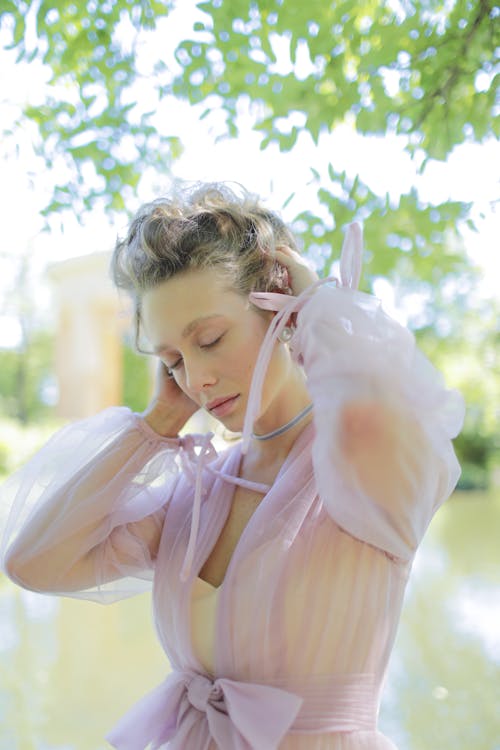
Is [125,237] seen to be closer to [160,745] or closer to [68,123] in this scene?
[160,745]

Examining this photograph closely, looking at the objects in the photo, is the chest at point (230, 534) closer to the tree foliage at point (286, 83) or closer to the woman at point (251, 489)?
the woman at point (251, 489)

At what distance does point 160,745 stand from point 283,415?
545 millimetres

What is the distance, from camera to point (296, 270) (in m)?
1.16

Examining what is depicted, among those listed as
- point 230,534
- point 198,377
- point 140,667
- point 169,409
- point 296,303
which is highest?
point 296,303

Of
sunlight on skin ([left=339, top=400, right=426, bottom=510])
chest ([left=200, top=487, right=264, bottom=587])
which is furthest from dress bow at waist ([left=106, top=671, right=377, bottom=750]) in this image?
sunlight on skin ([left=339, top=400, right=426, bottom=510])

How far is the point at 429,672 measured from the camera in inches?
176

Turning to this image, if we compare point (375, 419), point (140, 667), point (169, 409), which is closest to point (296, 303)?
point (375, 419)

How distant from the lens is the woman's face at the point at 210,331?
3.69 feet

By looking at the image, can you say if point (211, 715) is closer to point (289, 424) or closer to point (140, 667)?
point (289, 424)

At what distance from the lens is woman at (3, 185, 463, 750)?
897mm

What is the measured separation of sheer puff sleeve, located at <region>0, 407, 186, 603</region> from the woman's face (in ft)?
0.62

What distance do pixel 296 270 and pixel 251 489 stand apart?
35 centimetres

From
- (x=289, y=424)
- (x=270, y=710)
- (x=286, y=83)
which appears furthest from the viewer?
(x=286, y=83)

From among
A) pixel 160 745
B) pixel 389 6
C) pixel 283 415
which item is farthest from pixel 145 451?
pixel 389 6
